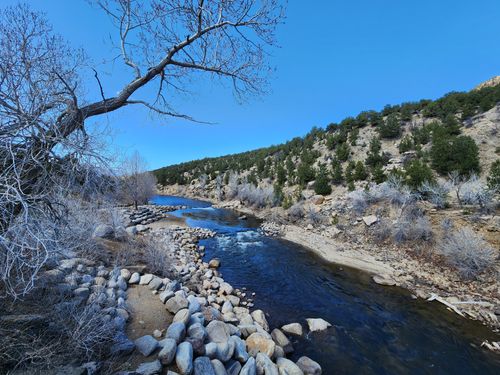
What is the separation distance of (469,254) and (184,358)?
29.6 ft

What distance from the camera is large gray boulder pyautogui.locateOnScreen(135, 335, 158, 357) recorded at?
10.5 ft

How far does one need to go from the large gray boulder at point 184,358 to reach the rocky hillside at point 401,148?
13.4m

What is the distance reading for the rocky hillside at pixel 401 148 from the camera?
1462 centimetres

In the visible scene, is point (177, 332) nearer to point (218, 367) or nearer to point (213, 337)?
point (213, 337)

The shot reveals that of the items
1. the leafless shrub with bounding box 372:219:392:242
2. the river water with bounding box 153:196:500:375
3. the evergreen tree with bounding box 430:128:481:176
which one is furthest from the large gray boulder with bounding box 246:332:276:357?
the evergreen tree with bounding box 430:128:481:176

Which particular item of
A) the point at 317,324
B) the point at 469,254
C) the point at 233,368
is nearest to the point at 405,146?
the point at 469,254

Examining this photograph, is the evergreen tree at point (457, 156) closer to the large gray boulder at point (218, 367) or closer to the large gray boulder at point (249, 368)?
the large gray boulder at point (249, 368)

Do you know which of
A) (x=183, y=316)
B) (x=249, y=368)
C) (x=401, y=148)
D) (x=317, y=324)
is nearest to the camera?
(x=249, y=368)

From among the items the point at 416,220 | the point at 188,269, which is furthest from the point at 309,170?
the point at 188,269

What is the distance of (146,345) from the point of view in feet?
10.7

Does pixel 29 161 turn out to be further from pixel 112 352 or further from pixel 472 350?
pixel 472 350

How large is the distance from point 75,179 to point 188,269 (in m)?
5.87

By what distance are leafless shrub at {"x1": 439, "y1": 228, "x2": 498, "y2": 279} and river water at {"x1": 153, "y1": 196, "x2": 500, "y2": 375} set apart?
6.74ft

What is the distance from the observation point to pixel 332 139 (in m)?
26.0
